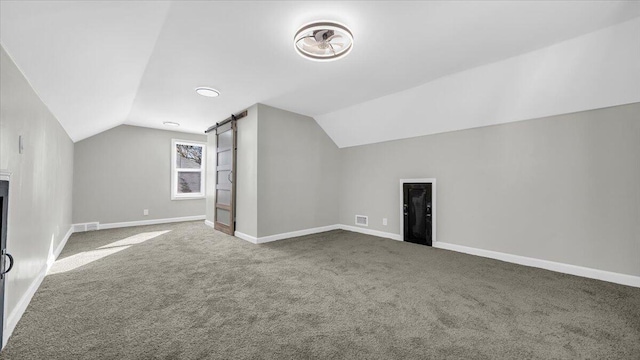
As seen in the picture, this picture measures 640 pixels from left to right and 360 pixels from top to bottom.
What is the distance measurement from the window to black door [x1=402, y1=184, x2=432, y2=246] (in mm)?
5252

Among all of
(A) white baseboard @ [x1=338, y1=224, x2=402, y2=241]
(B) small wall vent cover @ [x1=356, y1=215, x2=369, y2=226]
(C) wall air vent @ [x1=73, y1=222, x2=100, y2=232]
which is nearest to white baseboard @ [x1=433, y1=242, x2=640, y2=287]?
(A) white baseboard @ [x1=338, y1=224, x2=402, y2=241]

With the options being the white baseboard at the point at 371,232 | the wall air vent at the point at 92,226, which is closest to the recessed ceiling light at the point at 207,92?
the white baseboard at the point at 371,232

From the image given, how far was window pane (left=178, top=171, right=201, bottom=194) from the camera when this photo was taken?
6473 millimetres

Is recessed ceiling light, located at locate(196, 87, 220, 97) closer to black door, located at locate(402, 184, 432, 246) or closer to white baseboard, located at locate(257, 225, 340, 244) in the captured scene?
white baseboard, located at locate(257, 225, 340, 244)

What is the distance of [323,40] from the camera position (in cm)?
228

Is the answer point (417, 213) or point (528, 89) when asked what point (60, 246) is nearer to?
point (417, 213)

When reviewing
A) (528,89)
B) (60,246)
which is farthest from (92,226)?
(528,89)

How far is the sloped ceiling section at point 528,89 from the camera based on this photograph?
2281 millimetres

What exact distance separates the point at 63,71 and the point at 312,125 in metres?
3.58

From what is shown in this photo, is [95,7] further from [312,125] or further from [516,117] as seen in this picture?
[516,117]

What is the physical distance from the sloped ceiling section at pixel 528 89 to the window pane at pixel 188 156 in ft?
15.3

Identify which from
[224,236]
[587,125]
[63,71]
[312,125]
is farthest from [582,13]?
[224,236]

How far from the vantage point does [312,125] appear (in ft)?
16.7

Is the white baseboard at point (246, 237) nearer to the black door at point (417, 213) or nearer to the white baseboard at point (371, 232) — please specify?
the white baseboard at point (371, 232)
